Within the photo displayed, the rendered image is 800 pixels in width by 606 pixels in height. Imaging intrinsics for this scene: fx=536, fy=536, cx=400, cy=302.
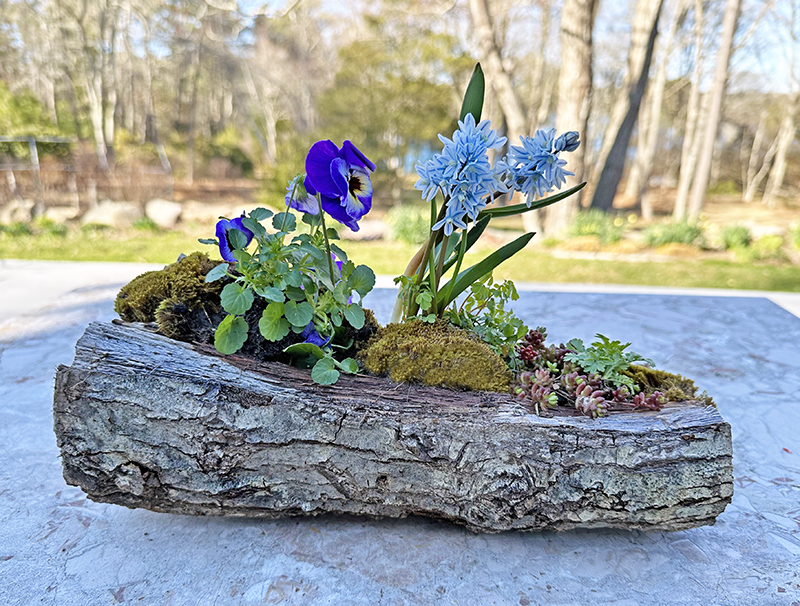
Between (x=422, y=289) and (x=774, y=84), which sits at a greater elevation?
(x=774, y=84)

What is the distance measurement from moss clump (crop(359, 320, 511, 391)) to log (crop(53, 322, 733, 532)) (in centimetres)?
7

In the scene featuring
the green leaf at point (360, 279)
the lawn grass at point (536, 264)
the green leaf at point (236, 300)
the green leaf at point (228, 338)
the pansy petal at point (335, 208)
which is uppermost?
the pansy petal at point (335, 208)

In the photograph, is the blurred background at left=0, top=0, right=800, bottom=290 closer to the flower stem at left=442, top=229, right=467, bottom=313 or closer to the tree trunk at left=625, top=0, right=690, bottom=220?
the tree trunk at left=625, top=0, right=690, bottom=220

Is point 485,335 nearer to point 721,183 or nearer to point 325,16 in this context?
point 325,16

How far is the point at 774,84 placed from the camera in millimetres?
14641

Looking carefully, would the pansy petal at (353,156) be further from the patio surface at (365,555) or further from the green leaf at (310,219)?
the patio surface at (365,555)

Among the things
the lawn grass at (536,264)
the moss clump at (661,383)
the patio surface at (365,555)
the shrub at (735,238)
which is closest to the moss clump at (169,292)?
the patio surface at (365,555)

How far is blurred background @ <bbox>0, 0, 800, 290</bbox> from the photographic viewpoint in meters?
6.96

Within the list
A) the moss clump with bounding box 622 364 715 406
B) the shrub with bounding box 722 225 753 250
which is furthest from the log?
the shrub with bounding box 722 225 753 250

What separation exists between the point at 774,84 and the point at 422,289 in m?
17.5

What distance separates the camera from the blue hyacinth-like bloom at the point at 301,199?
4.63ft

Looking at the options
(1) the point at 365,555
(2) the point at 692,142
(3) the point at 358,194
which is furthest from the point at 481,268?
(2) the point at 692,142

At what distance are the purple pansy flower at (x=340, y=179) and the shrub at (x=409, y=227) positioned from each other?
5.81 meters

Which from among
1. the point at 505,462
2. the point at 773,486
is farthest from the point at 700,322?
the point at 505,462
